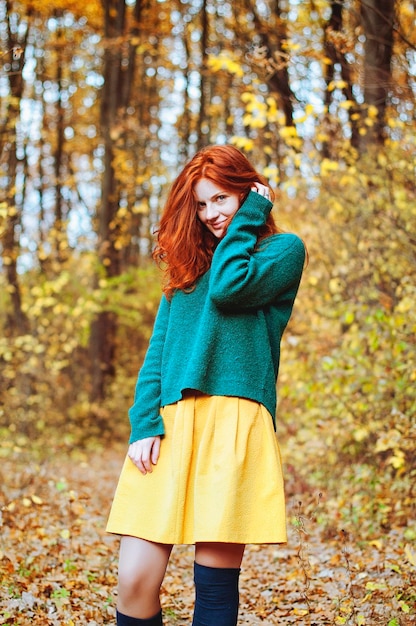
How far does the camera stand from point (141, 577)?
2.49 m

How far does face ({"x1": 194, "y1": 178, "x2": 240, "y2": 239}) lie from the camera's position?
280cm

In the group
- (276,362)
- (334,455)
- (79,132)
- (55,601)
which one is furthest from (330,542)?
(79,132)

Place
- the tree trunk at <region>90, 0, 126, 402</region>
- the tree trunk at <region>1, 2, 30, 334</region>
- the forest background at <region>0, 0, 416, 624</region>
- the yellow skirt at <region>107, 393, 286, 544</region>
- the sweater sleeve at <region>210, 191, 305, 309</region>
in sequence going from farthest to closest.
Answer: the tree trunk at <region>90, 0, 126, 402</region> < the tree trunk at <region>1, 2, 30, 334</region> < the forest background at <region>0, 0, 416, 624</region> < the sweater sleeve at <region>210, 191, 305, 309</region> < the yellow skirt at <region>107, 393, 286, 544</region>

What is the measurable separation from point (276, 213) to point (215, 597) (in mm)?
6052

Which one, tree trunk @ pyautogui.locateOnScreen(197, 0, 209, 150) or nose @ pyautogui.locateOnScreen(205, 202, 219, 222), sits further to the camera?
tree trunk @ pyautogui.locateOnScreen(197, 0, 209, 150)

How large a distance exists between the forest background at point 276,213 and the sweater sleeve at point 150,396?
2.90 feet

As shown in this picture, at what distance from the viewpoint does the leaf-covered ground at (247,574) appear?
3568 mm

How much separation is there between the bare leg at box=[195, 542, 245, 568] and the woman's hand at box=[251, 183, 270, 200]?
124 cm

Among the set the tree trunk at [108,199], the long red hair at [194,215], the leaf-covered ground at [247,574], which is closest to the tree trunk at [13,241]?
the tree trunk at [108,199]

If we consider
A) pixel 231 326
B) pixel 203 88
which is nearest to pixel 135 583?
pixel 231 326

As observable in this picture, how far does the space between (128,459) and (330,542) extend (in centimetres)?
316

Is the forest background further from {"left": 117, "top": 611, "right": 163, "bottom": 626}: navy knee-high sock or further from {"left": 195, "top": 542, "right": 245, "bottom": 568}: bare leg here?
{"left": 117, "top": 611, "right": 163, "bottom": 626}: navy knee-high sock

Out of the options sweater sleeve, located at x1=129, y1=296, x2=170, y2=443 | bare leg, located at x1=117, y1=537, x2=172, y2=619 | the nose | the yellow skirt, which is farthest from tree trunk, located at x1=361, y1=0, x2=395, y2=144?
bare leg, located at x1=117, y1=537, x2=172, y2=619

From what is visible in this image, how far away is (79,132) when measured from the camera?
17.4m
